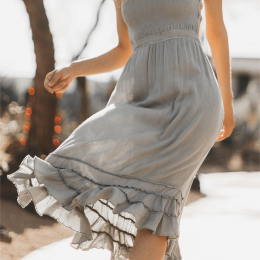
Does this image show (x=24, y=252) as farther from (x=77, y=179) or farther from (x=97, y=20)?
(x=97, y=20)

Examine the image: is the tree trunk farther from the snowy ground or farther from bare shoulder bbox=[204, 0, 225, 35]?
bare shoulder bbox=[204, 0, 225, 35]

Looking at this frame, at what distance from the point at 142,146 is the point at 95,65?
18.6 inches

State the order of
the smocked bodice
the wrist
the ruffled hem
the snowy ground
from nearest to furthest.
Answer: the ruffled hem, the smocked bodice, the wrist, the snowy ground

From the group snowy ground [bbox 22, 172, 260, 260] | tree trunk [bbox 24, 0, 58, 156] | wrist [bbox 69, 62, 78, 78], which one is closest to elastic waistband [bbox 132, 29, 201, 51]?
wrist [bbox 69, 62, 78, 78]

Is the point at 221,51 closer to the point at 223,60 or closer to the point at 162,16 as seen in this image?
the point at 223,60

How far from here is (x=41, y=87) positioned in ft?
10.8

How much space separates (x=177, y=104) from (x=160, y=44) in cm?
24

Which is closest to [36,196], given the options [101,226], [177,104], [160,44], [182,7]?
[101,226]

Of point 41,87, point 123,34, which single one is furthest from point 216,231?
point 41,87

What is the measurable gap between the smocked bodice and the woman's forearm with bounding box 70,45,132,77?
0.18m

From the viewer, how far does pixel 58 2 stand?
3.42 meters

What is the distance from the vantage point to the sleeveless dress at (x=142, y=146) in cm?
88

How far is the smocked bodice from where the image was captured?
3.63 feet

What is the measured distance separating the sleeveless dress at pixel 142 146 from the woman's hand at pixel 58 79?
0.18m
